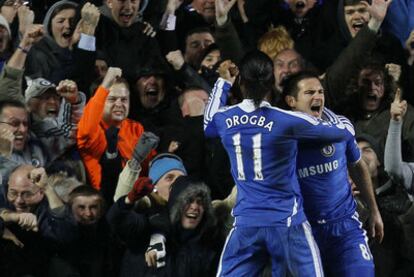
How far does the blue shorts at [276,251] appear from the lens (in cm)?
852

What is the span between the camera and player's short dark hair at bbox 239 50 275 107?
8.59 m

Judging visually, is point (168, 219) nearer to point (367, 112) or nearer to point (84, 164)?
point (84, 164)

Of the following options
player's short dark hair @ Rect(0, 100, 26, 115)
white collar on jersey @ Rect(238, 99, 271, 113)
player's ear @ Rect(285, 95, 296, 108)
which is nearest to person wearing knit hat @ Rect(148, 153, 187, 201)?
player's short dark hair @ Rect(0, 100, 26, 115)

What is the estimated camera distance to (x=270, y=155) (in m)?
8.56

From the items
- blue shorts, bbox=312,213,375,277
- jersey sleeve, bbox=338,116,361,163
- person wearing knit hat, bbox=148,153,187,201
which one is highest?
jersey sleeve, bbox=338,116,361,163

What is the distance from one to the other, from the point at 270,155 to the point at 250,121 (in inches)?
10.2

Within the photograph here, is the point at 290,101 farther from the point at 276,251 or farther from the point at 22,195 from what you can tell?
the point at 22,195

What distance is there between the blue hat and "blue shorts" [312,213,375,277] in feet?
6.61

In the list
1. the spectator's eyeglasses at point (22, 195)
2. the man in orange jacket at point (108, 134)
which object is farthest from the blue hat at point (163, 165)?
the spectator's eyeglasses at point (22, 195)

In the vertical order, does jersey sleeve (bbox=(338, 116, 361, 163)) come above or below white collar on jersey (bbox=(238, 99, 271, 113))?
below

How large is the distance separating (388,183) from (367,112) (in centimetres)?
106

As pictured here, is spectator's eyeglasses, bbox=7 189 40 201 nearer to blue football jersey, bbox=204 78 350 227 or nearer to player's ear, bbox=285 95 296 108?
blue football jersey, bbox=204 78 350 227

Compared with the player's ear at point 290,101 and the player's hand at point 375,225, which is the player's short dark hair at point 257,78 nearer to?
the player's ear at point 290,101

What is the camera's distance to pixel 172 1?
12.9m
